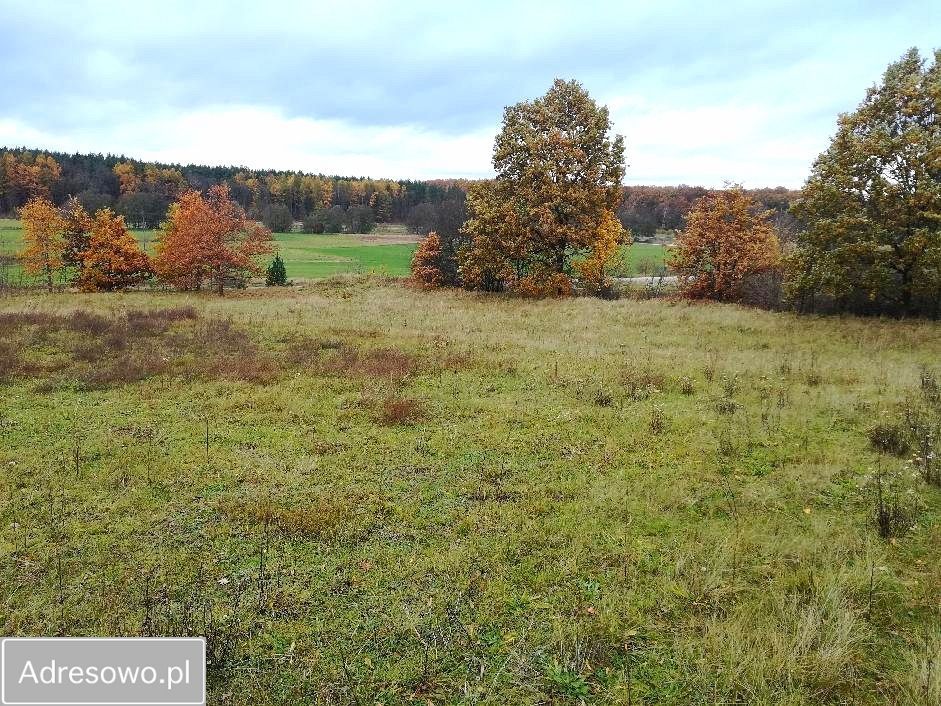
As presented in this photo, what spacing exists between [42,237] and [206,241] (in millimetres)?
14578

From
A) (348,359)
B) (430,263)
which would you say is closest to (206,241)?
(430,263)

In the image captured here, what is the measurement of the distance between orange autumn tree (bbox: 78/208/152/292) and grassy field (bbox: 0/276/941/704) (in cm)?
3033

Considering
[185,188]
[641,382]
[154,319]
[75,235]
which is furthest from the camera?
[185,188]

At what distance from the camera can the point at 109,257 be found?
39.8 metres

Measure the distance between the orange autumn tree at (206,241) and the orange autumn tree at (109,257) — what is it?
2204 millimetres

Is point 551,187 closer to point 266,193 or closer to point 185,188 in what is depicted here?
point 185,188

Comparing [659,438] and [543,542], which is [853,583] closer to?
[543,542]

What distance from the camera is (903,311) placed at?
74.7 feet

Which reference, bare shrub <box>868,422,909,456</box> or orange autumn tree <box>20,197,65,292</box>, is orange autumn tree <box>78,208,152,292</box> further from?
bare shrub <box>868,422,909,456</box>

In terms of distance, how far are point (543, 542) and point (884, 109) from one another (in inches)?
991

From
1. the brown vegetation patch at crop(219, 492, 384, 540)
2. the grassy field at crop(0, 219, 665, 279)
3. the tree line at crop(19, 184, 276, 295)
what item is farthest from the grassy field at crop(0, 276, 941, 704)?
the grassy field at crop(0, 219, 665, 279)

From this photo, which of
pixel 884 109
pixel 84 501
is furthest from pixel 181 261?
pixel 884 109

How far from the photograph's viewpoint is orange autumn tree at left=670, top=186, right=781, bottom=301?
110 feet

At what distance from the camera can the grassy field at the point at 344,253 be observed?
5997 centimetres
